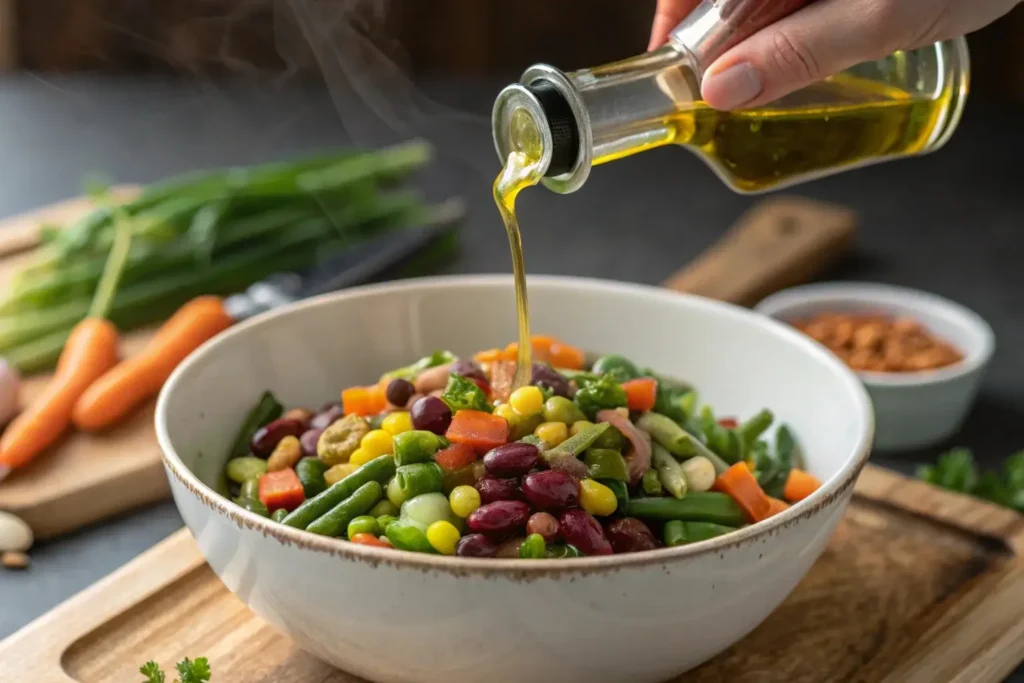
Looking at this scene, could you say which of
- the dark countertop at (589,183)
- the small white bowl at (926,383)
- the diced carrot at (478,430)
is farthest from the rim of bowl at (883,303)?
the diced carrot at (478,430)

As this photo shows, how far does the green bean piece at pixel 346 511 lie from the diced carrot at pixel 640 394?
581mm

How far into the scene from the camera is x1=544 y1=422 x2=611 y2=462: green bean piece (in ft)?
→ 6.74

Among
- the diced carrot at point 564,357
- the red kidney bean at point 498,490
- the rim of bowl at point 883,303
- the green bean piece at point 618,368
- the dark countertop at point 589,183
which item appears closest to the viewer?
the red kidney bean at point 498,490

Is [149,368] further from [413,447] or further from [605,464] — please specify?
[605,464]

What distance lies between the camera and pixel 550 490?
1.93m

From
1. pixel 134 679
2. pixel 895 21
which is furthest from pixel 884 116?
pixel 134 679

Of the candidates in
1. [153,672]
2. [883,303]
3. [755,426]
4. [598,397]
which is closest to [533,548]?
[598,397]

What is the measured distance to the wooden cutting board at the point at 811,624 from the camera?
7.00 ft

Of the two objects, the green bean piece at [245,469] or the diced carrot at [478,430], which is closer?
the diced carrot at [478,430]

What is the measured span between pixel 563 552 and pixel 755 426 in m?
0.86

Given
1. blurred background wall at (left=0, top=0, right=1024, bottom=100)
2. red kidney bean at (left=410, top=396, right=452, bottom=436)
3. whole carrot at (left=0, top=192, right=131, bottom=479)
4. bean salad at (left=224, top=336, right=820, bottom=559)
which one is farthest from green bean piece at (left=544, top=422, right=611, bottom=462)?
blurred background wall at (left=0, top=0, right=1024, bottom=100)

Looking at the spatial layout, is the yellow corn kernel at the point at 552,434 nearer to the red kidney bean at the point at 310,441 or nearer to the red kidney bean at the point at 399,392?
the red kidney bean at the point at 399,392

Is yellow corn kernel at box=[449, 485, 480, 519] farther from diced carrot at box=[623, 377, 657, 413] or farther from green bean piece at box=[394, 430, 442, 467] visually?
diced carrot at box=[623, 377, 657, 413]

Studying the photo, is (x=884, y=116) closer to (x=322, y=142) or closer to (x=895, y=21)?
(x=895, y=21)
